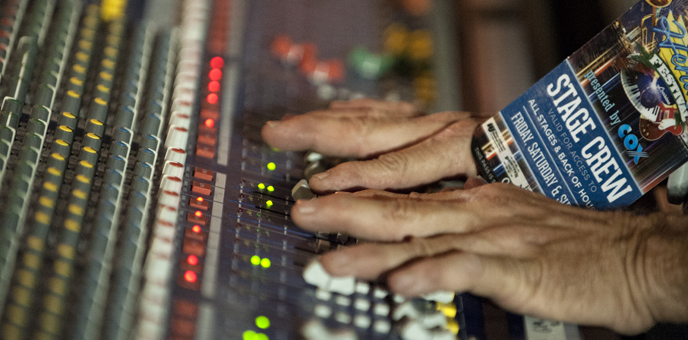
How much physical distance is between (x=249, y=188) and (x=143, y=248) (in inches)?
9.1

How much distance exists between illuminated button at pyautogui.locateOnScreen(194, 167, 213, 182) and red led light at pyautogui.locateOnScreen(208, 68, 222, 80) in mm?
297

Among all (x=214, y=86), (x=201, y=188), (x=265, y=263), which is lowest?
(x=265, y=263)

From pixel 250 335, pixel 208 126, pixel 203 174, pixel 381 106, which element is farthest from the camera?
pixel 381 106

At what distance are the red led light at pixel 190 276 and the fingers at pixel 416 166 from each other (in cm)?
27

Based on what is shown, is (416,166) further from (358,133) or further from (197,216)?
(197,216)

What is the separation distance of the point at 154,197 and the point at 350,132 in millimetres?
390

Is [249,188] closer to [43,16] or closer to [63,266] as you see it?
[63,266]

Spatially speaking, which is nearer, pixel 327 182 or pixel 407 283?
pixel 407 283

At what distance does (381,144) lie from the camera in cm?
102

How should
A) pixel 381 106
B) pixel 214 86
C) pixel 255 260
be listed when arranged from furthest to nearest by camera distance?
pixel 381 106, pixel 214 86, pixel 255 260

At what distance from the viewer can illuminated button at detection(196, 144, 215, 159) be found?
34.3 inches

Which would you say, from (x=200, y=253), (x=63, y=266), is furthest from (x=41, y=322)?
(x=200, y=253)

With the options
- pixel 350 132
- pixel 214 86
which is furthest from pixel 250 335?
pixel 214 86

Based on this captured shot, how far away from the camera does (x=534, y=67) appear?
139 cm
